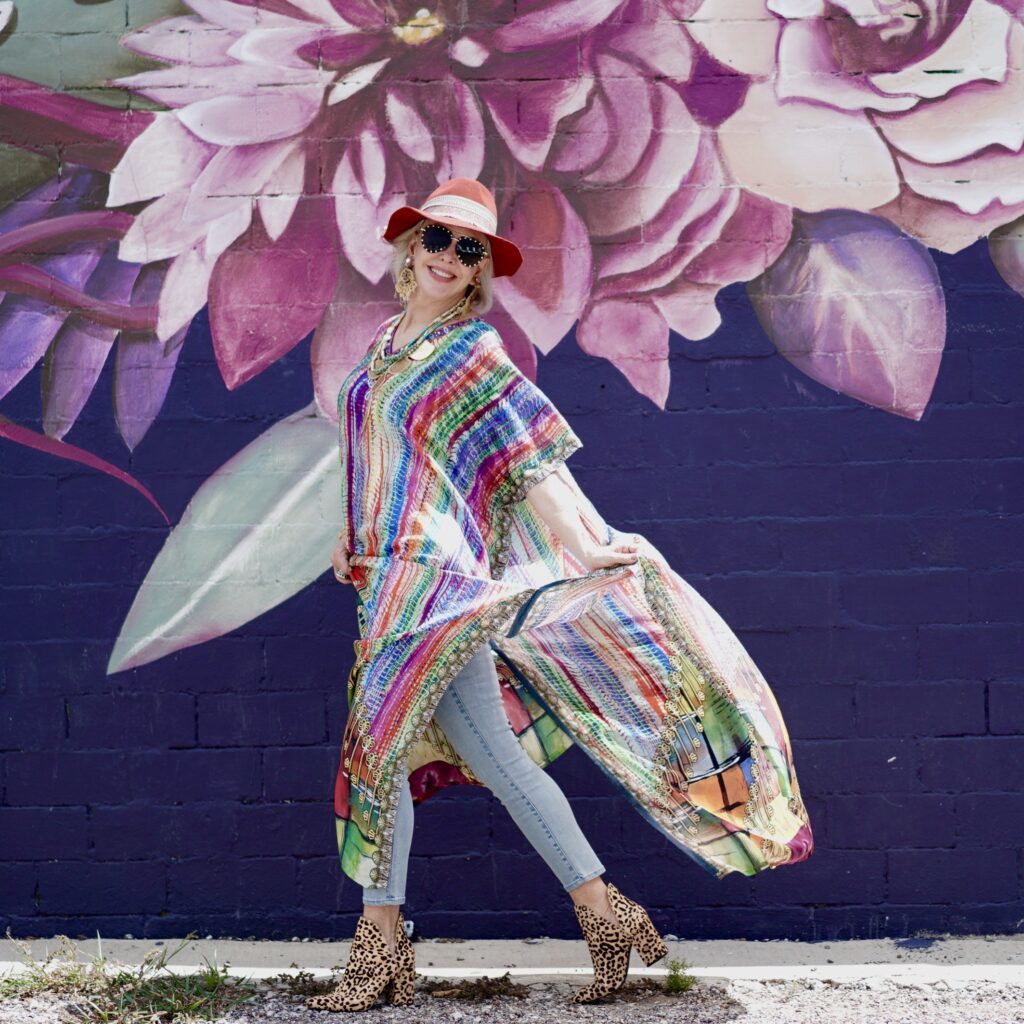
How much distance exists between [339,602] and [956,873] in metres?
1.92

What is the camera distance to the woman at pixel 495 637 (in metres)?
3.57

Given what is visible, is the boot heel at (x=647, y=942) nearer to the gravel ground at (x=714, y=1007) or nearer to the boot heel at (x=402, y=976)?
the gravel ground at (x=714, y=1007)

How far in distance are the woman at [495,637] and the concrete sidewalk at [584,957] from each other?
0.46 metres

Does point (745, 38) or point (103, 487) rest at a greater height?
point (745, 38)

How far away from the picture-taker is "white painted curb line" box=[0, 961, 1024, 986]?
3.96m

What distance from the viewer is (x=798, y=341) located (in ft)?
14.0

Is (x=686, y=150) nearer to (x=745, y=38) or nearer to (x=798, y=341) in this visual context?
(x=745, y=38)

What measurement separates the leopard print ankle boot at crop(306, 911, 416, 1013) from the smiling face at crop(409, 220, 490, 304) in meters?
1.53

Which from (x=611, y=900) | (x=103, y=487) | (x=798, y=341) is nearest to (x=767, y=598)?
(x=798, y=341)

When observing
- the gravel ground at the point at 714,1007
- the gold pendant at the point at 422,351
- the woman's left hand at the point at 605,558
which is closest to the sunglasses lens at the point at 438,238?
the gold pendant at the point at 422,351

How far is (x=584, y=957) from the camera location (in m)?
4.20

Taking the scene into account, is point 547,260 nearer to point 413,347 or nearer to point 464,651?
point 413,347

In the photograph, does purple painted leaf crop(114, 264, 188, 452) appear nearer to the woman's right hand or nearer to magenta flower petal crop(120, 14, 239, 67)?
magenta flower petal crop(120, 14, 239, 67)

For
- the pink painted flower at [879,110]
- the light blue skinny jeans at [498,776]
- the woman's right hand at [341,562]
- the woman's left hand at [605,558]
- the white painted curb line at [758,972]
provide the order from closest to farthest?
the woman's left hand at [605,558]
the light blue skinny jeans at [498,776]
the woman's right hand at [341,562]
the white painted curb line at [758,972]
the pink painted flower at [879,110]
